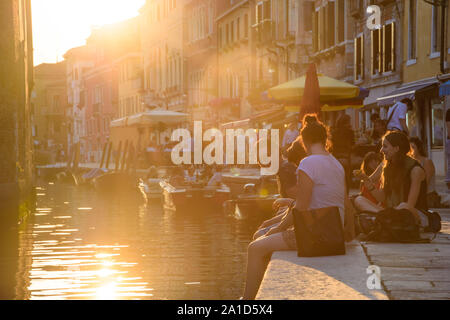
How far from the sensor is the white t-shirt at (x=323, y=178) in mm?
8125

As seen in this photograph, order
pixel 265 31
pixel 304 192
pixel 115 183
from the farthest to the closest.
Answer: pixel 265 31, pixel 115 183, pixel 304 192

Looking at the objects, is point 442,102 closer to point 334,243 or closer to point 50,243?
point 50,243

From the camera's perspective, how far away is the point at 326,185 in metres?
8.18

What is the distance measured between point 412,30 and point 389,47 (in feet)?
7.24

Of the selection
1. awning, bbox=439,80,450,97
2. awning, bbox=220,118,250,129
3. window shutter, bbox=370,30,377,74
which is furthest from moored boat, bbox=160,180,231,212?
awning, bbox=220,118,250,129

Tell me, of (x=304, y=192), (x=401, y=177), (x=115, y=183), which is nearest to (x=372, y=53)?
(x=115, y=183)

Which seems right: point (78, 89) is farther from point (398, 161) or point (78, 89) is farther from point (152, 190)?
point (398, 161)

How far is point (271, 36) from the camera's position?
45.7 m

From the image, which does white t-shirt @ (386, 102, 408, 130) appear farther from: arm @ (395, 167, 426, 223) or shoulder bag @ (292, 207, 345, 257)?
shoulder bag @ (292, 207, 345, 257)

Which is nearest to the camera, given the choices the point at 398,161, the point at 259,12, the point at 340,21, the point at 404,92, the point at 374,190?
the point at 398,161

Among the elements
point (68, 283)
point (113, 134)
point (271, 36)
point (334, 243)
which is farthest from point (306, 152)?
point (113, 134)

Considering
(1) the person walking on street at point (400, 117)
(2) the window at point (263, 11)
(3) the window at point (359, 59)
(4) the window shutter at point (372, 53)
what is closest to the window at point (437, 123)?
(4) the window shutter at point (372, 53)

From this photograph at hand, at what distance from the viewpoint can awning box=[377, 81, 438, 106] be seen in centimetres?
2683

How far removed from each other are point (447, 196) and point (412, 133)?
475 centimetres
